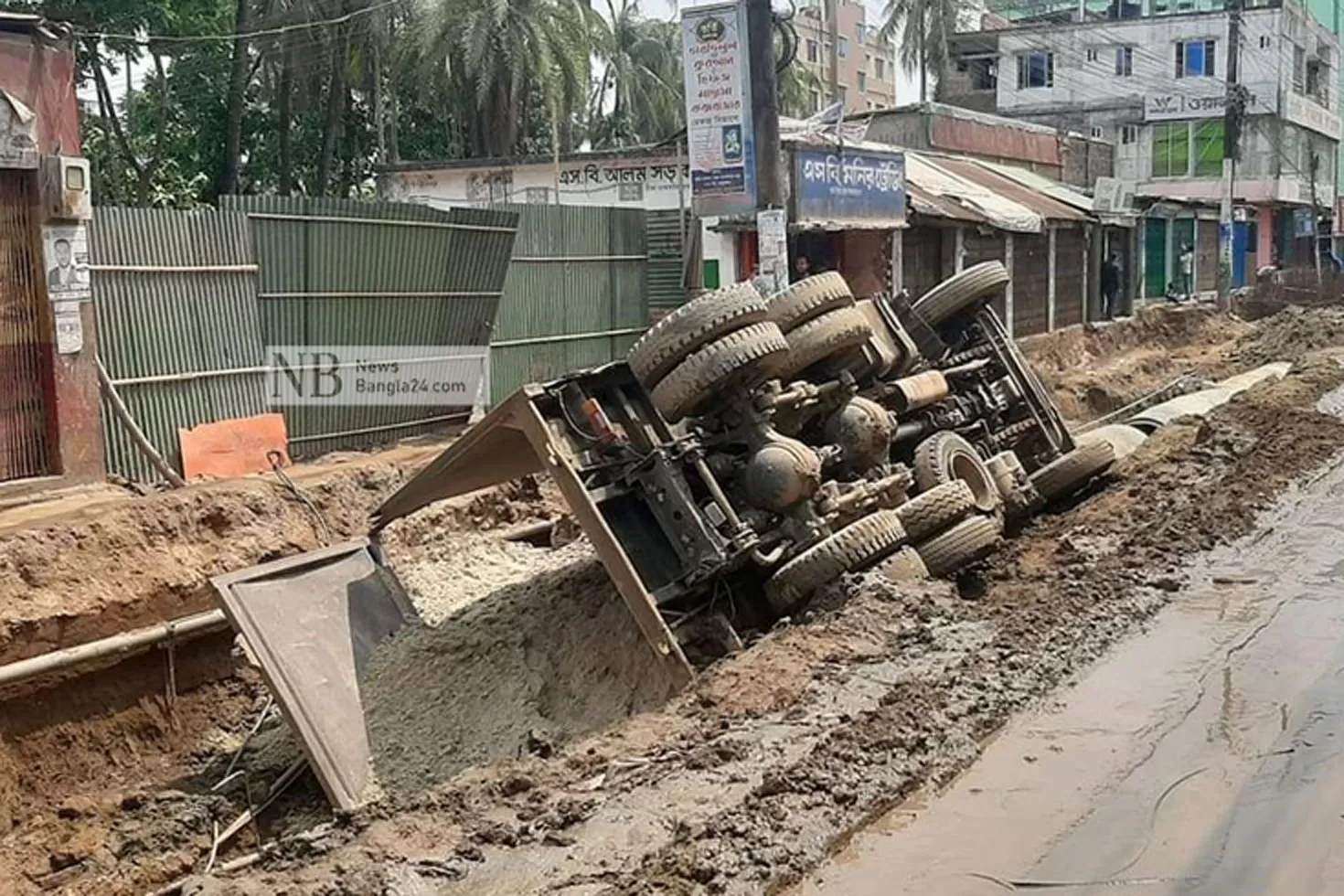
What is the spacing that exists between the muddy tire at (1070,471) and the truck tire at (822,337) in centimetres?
266

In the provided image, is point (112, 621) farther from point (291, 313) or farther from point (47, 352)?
point (291, 313)

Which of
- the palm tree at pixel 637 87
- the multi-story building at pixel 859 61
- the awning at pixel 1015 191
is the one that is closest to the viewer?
the awning at pixel 1015 191

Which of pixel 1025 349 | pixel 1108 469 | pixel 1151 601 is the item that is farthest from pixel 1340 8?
pixel 1151 601

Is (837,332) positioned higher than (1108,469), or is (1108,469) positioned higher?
(837,332)

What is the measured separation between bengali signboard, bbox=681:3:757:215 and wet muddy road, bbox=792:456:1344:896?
6.79 meters

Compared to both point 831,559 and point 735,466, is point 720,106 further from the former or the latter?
point 831,559

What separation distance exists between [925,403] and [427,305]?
6009mm

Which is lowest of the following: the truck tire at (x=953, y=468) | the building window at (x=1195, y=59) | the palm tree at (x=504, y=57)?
the truck tire at (x=953, y=468)

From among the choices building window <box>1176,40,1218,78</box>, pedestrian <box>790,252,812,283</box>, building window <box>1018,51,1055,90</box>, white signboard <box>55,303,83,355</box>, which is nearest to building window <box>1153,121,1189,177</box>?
building window <box>1176,40,1218,78</box>

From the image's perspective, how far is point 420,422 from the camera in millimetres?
14281

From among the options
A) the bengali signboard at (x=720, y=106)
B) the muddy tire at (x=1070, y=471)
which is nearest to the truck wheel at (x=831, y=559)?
the muddy tire at (x=1070, y=471)

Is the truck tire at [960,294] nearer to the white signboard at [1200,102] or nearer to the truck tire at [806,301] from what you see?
the truck tire at [806,301]

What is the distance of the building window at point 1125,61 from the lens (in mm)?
51031

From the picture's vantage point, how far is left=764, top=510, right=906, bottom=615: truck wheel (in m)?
8.39
